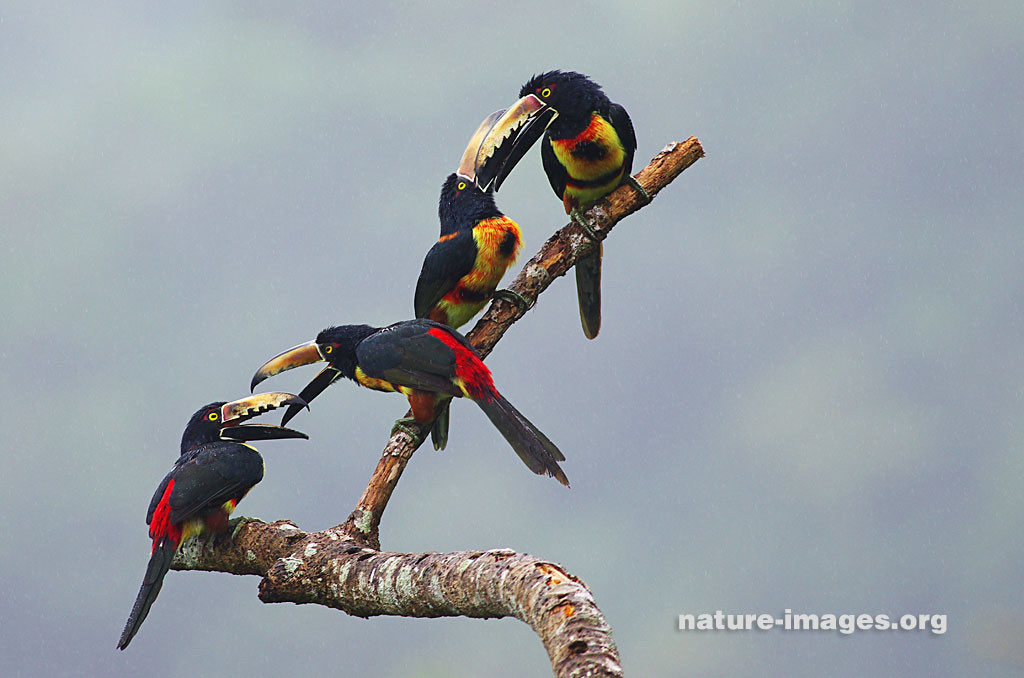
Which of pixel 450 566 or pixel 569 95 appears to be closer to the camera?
pixel 450 566

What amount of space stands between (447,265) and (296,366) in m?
1.06

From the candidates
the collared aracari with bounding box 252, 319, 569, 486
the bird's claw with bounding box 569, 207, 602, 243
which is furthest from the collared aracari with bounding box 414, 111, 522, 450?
the bird's claw with bounding box 569, 207, 602, 243

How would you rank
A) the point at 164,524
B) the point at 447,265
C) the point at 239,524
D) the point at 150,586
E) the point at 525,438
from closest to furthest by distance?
the point at 525,438 < the point at 150,586 < the point at 164,524 < the point at 239,524 < the point at 447,265

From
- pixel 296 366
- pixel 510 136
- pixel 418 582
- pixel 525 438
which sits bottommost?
pixel 418 582

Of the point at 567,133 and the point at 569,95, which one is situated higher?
the point at 569,95

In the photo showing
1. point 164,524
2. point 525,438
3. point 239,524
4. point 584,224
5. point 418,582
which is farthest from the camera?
point 584,224

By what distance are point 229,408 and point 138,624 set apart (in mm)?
1288

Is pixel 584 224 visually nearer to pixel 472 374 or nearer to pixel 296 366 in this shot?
pixel 472 374

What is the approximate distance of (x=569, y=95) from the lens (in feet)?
18.2

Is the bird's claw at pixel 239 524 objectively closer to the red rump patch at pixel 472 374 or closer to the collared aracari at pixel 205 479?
the collared aracari at pixel 205 479

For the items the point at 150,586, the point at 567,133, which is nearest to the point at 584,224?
the point at 567,133

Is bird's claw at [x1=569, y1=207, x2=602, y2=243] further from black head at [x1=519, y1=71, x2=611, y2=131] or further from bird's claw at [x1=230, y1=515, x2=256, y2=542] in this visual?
bird's claw at [x1=230, y1=515, x2=256, y2=542]

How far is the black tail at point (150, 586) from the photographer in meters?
4.44

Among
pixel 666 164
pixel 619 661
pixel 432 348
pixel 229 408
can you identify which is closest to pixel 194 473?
pixel 229 408
